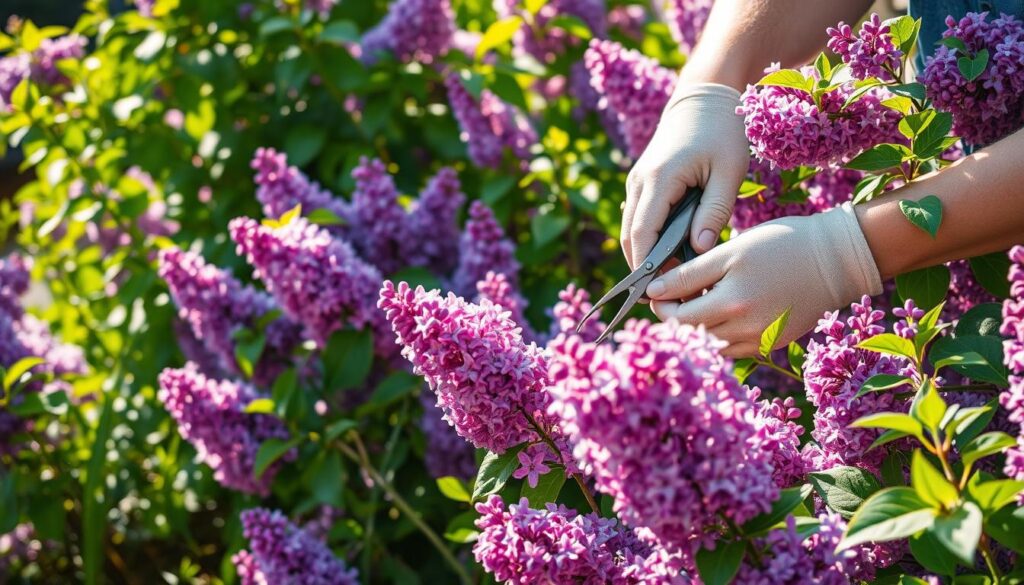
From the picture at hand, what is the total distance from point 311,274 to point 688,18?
124cm

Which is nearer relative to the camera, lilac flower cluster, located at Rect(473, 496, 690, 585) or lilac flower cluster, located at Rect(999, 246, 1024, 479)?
lilac flower cluster, located at Rect(999, 246, 1024, 479)

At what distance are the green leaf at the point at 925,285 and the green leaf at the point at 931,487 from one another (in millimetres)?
555

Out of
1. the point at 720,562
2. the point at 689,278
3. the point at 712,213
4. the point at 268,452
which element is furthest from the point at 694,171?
the point at 268,452

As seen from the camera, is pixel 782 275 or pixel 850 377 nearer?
pixel 850 377

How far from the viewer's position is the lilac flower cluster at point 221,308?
2.22 metres

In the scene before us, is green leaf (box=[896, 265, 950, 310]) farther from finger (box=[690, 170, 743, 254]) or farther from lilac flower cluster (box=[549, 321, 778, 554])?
lilac flower cluster (box=[549, 321, 778, 554])

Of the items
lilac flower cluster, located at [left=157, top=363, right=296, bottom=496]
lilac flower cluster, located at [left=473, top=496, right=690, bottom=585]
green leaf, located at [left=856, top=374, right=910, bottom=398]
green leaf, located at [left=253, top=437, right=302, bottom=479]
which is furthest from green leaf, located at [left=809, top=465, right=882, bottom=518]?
lilac flower cluster, located at [left=157, top=363, right=296, bottom=496]

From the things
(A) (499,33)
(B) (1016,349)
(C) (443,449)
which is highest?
(B) (1016,349)

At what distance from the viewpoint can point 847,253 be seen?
1433 millimetres

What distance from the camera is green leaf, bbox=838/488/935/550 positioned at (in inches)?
38.3

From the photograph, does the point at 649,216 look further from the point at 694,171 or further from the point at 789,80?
the point at 789,80

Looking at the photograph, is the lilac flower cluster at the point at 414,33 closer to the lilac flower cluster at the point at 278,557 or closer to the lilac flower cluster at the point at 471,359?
the lilac flower cluster at the point at 278,557

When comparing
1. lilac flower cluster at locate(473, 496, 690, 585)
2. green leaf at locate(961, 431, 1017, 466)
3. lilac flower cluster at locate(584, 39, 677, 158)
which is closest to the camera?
green leaf at locate(961, 431, 1017, 466)

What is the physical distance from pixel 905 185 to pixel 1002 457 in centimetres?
38
